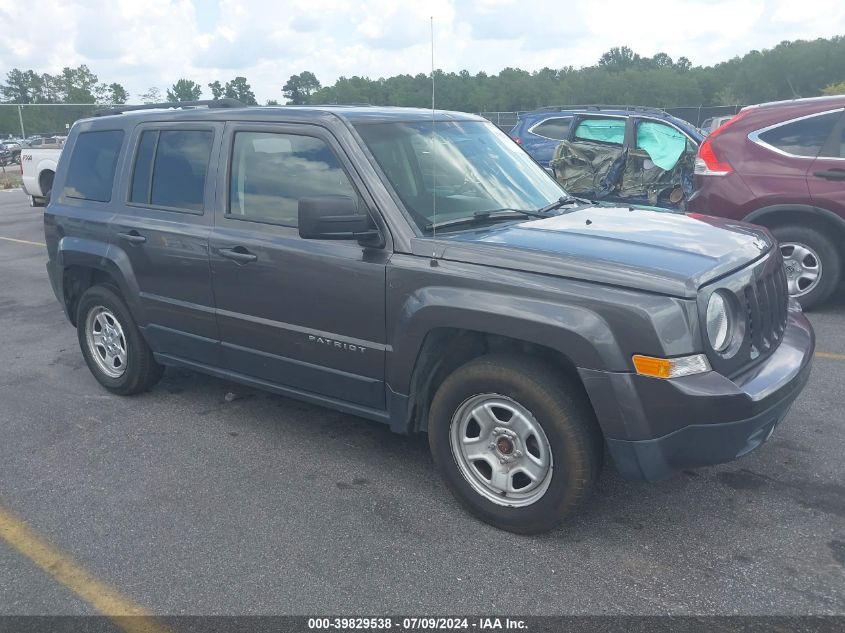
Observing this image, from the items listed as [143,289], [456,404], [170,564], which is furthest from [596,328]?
[143,289]

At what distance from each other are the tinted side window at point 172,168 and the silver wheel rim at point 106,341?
3.07ft

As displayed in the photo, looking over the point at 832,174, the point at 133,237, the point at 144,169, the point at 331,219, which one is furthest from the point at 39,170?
the point at 832,174

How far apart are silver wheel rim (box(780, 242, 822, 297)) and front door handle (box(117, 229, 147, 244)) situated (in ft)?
17.4

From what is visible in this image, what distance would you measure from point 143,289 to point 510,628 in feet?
10.3

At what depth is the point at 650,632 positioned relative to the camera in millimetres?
2727

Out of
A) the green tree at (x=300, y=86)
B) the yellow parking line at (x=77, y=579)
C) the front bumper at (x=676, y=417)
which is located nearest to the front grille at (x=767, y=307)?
the front bumper at (x=676, y=417)

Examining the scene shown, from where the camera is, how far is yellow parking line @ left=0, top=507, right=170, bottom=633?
9.45ft

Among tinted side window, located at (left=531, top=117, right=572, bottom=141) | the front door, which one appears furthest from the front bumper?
tinted side window, located at (left=531, top=117, right=572, bottom=141)

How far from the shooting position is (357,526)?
3.50 metres

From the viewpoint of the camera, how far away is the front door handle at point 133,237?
4.64 meters

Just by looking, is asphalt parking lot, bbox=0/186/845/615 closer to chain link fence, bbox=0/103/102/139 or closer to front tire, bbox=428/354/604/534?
front tire, bbox=428/354/604/534

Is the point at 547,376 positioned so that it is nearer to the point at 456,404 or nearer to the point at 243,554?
the point at 456,404

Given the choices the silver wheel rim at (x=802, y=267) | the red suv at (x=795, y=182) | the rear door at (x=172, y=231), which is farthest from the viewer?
the silver wheel rim at (x=802, y=267)

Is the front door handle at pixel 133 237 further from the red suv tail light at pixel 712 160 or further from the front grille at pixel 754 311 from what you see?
the red suv tail light at pixel 712 160
